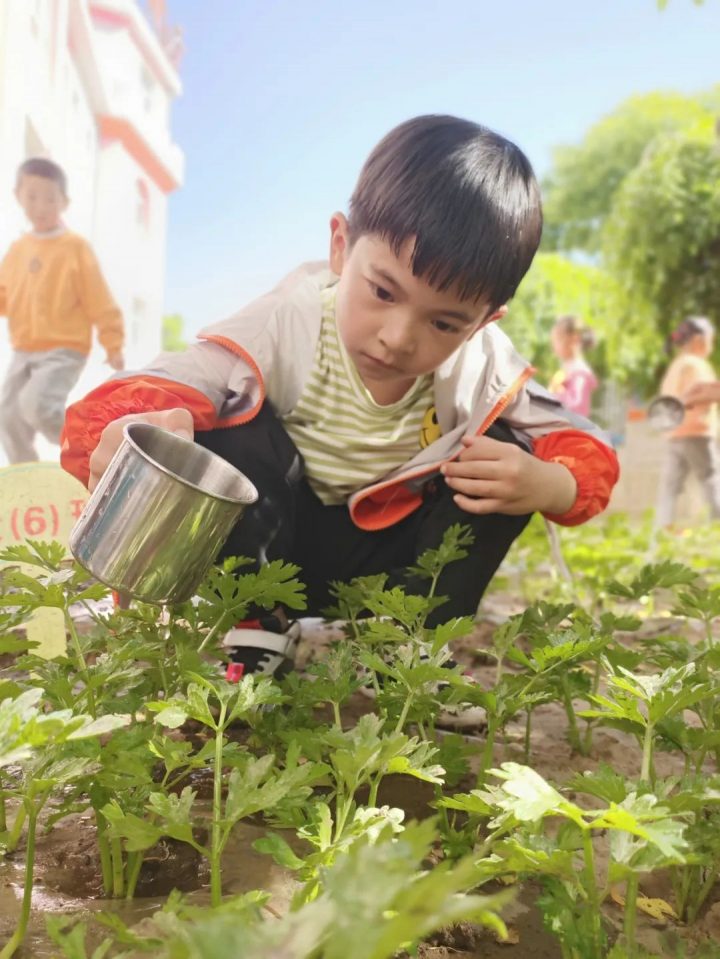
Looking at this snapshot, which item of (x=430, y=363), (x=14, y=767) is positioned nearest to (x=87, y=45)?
(x=430, y=363)

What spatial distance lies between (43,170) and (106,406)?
2.78 meters

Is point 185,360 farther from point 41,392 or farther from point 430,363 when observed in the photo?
point 41,392

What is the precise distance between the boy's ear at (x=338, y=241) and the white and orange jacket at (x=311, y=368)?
11cm

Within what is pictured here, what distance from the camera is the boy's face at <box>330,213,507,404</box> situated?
1558 millimetres

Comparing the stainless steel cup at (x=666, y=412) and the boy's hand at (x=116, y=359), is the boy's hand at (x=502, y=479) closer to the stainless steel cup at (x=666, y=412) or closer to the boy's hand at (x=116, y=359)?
the boy's hand at (x=116, y=359)

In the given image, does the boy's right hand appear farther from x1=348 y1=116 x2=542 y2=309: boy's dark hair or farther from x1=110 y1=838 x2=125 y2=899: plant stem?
x1=110 y1=838 x2=125 y2=899: plant stem

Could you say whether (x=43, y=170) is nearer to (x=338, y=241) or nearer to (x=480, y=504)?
(x=338, y=241)

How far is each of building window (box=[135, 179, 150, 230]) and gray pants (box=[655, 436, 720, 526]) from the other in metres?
3.96

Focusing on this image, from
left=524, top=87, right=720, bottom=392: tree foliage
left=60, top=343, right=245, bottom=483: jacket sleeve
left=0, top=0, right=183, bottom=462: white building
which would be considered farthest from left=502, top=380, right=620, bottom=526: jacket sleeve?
left=524, top=87, right=720, bottom=392: tree foliage

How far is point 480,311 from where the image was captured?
162 cm

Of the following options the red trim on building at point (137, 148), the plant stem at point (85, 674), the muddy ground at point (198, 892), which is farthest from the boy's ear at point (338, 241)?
the red trim on building at point (137, 148)

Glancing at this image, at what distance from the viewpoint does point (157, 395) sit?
1.63m

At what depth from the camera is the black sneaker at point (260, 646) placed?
5.75ft

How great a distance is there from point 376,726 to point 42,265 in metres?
3.46
